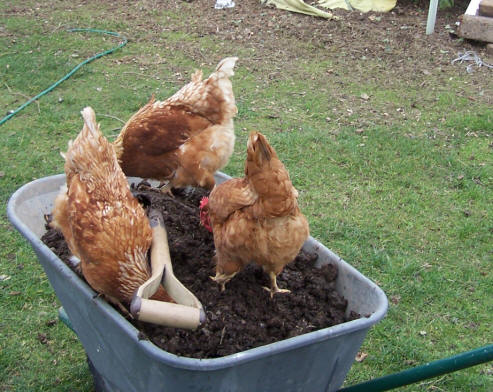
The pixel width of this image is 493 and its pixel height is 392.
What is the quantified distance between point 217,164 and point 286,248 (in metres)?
1.42

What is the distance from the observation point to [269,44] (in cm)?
718

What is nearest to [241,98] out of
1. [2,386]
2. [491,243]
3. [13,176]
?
[13,176]

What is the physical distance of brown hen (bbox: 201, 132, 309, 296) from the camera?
204cm

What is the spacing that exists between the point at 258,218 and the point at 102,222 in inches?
26.6

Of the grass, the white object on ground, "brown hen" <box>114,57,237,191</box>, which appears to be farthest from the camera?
Answer: the white object on ground

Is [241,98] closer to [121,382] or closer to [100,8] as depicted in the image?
[100,8]

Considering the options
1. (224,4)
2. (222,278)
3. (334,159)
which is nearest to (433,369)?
(222,278)

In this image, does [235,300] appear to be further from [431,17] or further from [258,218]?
[431,17]

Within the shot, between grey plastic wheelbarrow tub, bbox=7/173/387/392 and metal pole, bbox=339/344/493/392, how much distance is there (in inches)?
5.6

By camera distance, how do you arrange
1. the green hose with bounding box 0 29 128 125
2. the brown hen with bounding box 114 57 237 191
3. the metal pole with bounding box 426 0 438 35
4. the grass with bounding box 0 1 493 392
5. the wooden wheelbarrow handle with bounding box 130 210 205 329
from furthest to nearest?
1. the metal pole with bounding box 426 0 438 35
2. the green hose with bounding box 0 29 128 125
3. the brown hen with bounding box 114 57 237 191
4. the grass with bounding box 0 1 493 392
5. the wooden wheelbarrow handle with bounding box 130 210 205 329

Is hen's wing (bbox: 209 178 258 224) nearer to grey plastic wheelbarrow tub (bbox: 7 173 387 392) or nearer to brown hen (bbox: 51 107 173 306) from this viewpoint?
brown hen (bbox: 51 107 173 306)

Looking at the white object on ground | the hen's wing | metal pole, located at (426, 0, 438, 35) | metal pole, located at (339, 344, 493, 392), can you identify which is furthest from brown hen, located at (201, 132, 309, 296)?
the white object on ground

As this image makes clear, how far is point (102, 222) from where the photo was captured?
2266 mm

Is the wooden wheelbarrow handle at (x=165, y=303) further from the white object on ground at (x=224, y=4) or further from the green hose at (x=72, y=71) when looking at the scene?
the white object on ground at (x=224, y=4)
